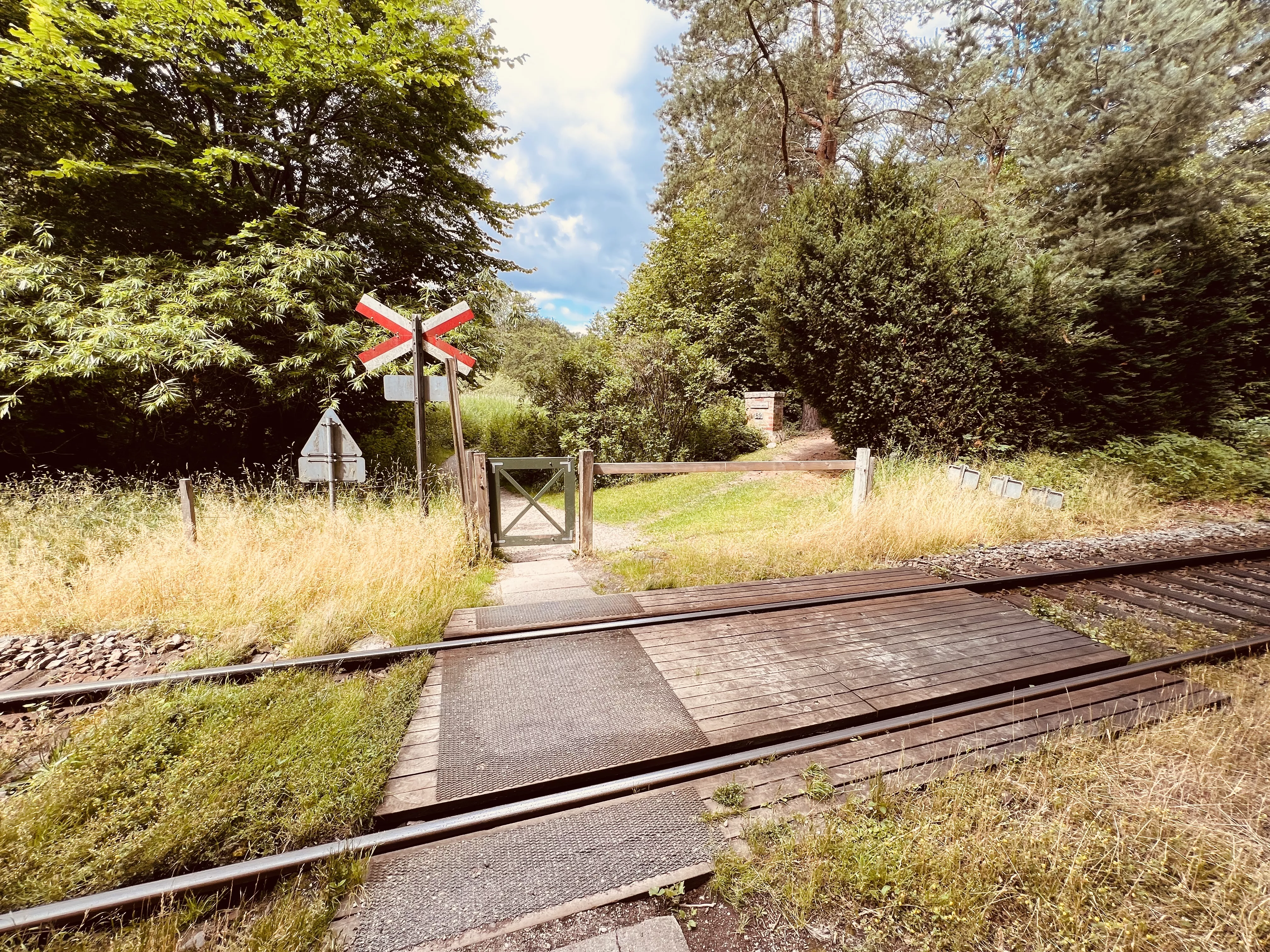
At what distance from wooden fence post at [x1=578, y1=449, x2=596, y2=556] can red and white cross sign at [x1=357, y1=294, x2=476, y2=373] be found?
166 cm

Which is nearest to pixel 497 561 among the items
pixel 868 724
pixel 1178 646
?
pixel 868 724

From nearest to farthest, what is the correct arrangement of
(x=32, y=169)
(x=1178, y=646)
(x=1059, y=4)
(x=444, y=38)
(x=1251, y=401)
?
(x=1178, y=646)
(x=32, y=169)
(x=444, y=38)
(x=1059, y=4)
(x=1251, y=401)

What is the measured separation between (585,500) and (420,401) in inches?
86.3

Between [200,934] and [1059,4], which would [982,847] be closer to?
[200,934]

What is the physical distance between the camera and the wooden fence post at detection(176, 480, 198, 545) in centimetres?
474

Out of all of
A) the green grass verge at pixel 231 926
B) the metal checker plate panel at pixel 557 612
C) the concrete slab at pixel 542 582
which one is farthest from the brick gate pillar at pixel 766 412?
the green grass verge at pixel 231 926

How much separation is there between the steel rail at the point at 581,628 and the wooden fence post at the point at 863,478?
5.90 ft

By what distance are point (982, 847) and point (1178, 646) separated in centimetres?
341

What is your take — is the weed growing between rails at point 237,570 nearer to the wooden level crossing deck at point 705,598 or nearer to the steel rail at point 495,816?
the wooden level crossing deck at point 705,598

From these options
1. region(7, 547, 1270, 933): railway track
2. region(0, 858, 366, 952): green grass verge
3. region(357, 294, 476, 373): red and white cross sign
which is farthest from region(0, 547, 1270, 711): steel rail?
region(357, 294, 476, 373): red and white cross sign

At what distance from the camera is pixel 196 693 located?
9.43 ft

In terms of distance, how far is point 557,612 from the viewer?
13.6 ft

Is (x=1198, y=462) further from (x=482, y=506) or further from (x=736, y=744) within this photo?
(x=482, y=506)

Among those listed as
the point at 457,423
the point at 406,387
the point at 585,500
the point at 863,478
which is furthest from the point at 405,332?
the point at 863,478
